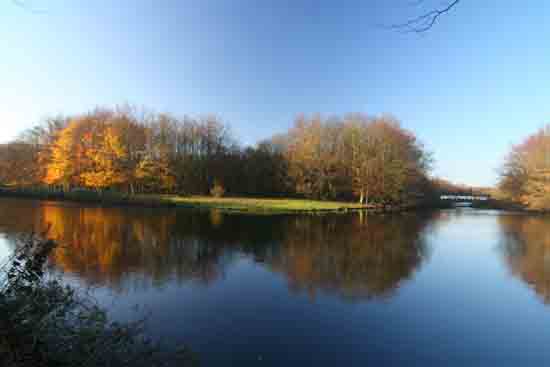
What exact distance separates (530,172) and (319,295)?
148 feet

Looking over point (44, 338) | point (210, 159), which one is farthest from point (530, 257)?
point (210, 159)

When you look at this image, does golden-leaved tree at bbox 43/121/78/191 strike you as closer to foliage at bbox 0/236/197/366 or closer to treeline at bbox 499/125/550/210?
foliage at bbox 0/236/197/366

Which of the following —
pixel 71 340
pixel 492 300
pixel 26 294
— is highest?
pixel 26 294

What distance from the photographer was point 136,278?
24.9 ft

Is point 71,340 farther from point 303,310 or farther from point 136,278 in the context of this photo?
point 136,278

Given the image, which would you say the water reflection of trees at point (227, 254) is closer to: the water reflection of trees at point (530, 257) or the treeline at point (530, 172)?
the water reflection of trees at point (530, 257)

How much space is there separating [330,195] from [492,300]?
3561 cm

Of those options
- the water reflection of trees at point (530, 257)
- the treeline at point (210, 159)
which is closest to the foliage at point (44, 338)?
the water reflection of trees at point (530, 257)

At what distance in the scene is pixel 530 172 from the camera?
3825 cm

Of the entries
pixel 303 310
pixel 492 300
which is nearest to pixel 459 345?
pixel 303 310

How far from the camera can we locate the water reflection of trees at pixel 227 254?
7859 millimetres

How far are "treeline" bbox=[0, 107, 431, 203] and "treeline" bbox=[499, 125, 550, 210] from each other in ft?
37.3

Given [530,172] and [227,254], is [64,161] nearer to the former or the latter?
[227,254]

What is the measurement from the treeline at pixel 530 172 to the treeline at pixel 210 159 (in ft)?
37.3
